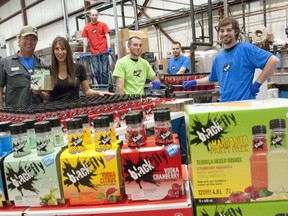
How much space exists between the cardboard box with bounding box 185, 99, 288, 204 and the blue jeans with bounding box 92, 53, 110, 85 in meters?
4.23

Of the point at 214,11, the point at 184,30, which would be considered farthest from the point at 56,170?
the point at 184,30

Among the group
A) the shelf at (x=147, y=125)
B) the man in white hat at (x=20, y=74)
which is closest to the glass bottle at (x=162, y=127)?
the shelf at (x=147, y=125)

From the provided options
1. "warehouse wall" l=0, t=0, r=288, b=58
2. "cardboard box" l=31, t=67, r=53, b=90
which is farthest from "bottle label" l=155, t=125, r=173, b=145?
"warehouse wall" l=0, t=0, r=288, b=58

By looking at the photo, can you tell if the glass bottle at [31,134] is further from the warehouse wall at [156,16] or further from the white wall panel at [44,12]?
the white wall panel at [44,12]

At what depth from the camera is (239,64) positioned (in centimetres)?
255

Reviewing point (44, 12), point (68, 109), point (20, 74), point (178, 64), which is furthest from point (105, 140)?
point (44, 12)

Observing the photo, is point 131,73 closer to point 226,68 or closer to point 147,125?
point 226,68

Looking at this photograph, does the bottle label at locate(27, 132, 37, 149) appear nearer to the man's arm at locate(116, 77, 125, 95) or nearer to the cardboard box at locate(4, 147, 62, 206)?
the cardboard box at locate(4, 147, 62, 206)

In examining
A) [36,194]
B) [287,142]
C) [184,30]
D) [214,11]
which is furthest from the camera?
[184,30]

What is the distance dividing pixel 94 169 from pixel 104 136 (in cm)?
13

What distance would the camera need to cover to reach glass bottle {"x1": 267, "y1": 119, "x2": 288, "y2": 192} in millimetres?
970

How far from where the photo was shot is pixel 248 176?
1007 mm

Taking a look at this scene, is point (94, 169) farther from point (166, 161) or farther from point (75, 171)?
point (166, 161)

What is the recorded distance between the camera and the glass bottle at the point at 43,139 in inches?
42.5
